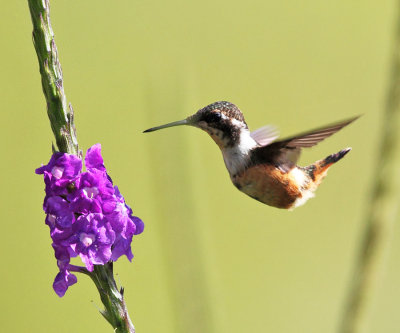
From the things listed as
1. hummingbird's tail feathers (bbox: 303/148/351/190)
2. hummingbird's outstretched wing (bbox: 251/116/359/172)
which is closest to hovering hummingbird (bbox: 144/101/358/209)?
hummingbird's outstretched wing (bbox: 251/116/359/172)

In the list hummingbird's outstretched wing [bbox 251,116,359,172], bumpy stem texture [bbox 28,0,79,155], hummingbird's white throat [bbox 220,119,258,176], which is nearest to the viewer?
bumpy stem texture [bbox 28,0,79,155]

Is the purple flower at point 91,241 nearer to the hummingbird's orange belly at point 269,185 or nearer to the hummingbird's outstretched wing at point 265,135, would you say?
the hummingbird's orange belly at point 269,185

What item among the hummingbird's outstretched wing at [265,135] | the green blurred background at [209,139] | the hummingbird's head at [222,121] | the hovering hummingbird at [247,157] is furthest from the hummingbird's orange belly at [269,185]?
the green blurred background at [209,139]

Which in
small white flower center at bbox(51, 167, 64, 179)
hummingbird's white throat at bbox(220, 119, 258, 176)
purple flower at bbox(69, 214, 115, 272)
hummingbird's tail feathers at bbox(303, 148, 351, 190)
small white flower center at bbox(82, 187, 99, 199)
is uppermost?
small white flower center at bbox(51, 167, 64, 179)

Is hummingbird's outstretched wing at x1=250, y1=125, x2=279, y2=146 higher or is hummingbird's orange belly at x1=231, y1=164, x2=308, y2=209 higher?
hummingbird's outstretched wing at x1=250, y1=125, x2=279, y2=146

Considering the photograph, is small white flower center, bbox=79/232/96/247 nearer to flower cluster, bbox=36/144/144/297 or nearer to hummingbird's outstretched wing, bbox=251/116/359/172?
flower cluster, bbox=36/144/144/297

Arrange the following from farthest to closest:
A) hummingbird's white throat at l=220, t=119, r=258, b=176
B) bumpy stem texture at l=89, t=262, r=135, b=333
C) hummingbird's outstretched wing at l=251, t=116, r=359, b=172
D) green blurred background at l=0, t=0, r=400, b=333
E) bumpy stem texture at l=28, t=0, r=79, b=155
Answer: green blurred background at l=0, t=0, r=400, b=333, hummingbird's white throat at l=220, t=119, r=258, b=176, hummingbird's outstretched wing at l=251, t=116, r=359, b=172, bumpy stem texture at l=89, t=262, r=135, b=333, bumpy stem texture at l=28, t=0, r=79, b=155

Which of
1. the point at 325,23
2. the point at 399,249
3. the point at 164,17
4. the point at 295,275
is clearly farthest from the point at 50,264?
the point at 325,23
